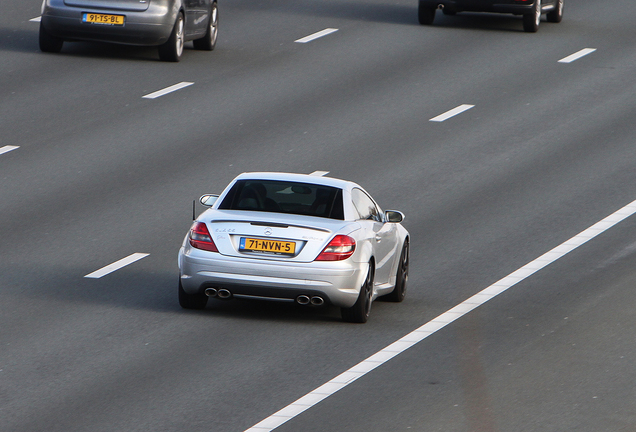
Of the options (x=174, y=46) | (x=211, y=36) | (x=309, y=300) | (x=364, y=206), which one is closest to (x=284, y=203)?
(x=364, y=206)

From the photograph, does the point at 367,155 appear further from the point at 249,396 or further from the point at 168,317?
the point at 249,396

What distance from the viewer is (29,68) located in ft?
76.2

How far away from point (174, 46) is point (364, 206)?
12.4 metres

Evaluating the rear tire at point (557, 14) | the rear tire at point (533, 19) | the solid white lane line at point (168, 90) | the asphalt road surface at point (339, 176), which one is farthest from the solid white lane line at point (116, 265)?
the rear tire at point (557, 14)

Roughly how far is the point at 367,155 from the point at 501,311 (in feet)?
24.0

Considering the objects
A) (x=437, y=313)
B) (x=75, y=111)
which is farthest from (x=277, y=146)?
(x=437, y=313)

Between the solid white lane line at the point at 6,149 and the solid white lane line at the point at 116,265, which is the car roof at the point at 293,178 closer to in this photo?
the solid white lane line at the point at 116,265

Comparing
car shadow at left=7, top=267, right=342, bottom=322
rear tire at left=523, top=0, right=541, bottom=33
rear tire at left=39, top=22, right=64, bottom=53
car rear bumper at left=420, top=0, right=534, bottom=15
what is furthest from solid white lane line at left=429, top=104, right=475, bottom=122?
car shadow at left=7, top=267, right=342, bottom=322

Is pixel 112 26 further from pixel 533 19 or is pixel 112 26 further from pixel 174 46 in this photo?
pixel 533 19

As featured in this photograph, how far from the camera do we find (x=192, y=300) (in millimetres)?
11906

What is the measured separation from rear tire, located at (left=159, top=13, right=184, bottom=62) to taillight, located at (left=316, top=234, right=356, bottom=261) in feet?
42.9

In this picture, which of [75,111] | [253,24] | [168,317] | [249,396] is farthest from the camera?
[253,24]

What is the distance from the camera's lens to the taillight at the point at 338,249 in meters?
11.5

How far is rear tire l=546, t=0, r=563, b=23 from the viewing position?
98.2ft
